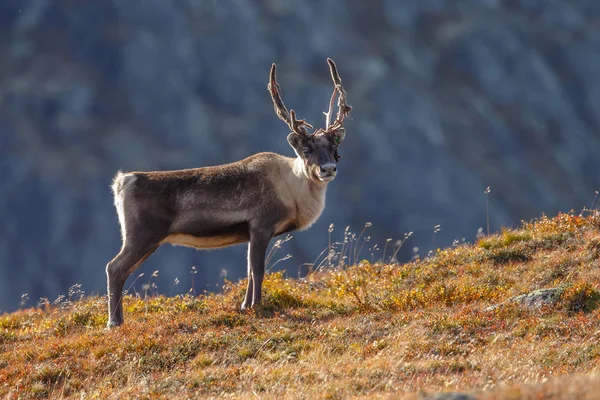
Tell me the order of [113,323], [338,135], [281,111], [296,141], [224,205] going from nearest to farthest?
[113,323] → [224,205] → [296,141] → [338,135] → [281,111]

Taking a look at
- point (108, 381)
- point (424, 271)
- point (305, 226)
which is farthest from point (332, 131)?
point (108, 381)

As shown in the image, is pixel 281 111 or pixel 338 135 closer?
pixel 338 135

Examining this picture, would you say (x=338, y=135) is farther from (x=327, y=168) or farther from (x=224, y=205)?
(x=224, y=205)

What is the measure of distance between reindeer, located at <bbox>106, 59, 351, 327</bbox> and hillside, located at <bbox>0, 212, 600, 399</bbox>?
30.7 inches

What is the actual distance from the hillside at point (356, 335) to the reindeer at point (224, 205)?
2.56ft

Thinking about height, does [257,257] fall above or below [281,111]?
below

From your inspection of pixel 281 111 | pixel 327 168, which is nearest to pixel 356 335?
pixel 327 168

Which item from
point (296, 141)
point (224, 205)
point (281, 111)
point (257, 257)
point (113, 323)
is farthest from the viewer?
point (281, 111)

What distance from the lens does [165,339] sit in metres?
9.45

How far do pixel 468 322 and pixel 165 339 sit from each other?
137 inches

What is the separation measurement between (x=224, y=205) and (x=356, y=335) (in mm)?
3025

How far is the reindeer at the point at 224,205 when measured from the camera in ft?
36.0

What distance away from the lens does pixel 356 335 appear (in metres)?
9.05

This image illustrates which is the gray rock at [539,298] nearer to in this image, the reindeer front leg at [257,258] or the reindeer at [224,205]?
the reindeer at [224,205]
